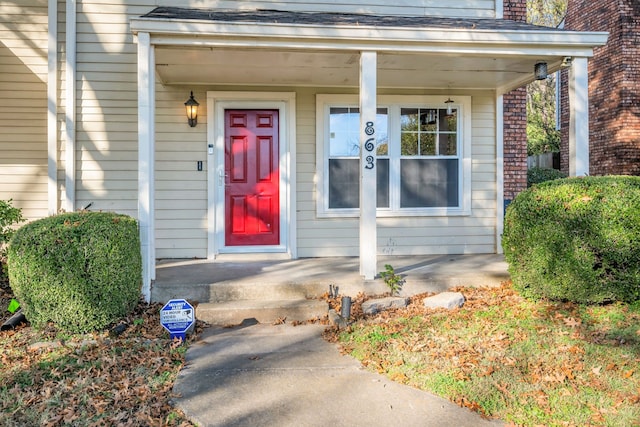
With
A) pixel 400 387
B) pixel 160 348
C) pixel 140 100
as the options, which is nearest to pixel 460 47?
pixel 140 100

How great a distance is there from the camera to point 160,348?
13.0ft

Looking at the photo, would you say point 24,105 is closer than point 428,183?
Yes

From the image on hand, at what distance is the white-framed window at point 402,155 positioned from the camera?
6785 mm

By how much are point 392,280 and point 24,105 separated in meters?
4.97

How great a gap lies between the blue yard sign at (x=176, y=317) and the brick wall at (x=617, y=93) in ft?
38.0

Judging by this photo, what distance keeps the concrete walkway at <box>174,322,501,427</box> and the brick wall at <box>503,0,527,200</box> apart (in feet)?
15.4

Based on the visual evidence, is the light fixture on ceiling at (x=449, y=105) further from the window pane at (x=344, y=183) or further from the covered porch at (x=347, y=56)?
the window pane at (x=344, y=183)

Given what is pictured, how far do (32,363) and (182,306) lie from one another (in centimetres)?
113

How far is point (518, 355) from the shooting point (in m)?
3.70

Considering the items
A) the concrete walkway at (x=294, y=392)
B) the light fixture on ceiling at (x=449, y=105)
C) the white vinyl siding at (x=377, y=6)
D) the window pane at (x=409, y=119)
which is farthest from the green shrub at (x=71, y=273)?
the light fixture on ceiling at (x=449, y=105)

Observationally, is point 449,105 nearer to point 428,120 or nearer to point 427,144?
point 428,120

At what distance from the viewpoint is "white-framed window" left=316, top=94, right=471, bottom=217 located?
679 cm

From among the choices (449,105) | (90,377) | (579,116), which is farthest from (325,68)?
(90,377)

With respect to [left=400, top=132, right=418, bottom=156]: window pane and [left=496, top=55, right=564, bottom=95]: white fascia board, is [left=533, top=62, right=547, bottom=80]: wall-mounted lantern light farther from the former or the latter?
[left=400, top=132, right=418, bottom=156]: window pane
